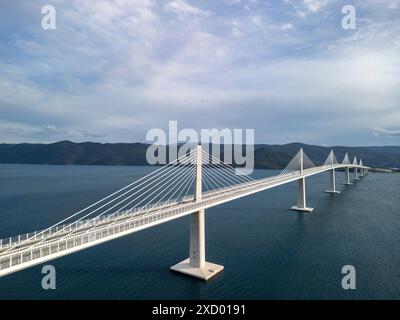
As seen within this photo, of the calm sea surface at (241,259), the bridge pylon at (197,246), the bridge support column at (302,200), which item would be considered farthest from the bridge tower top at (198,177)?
the bridge support column at (302,200)

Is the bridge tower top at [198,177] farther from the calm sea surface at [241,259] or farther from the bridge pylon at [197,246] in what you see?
the calm sea surface at [241,259]

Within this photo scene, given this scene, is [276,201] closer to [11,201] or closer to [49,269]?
[49,269]

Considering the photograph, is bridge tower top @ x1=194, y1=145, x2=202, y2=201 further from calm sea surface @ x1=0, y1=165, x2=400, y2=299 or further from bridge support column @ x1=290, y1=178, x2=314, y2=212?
bridge support column @ x1=290, y1=178, x2=314, y2=212

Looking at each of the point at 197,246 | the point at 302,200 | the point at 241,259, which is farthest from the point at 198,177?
the point at 302,200

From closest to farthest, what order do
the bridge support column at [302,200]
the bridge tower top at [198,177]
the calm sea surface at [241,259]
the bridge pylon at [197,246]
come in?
1. the calm sea surface at [241,259]
2. the bridge pylon at [197,246]
3. the bridge tower top at [198,177]
4. the bridge support column at [302,200]

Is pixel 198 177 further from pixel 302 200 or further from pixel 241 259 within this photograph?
pixel 302 200

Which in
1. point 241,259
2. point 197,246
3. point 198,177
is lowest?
point 241,259

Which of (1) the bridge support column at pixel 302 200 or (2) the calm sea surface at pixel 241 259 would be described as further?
(1) the bridge support column at pixel 302 200

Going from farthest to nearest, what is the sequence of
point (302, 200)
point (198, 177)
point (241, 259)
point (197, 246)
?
point (302, 200) → point (241, 259) → point (197, 246) → point (198, 177)

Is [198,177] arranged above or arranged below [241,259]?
above

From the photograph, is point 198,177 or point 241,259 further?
point 241,259

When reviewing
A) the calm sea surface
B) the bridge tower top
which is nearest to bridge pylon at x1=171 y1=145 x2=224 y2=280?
the bridge tower top

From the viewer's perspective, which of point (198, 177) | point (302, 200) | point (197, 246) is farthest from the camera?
point (302, 200)
